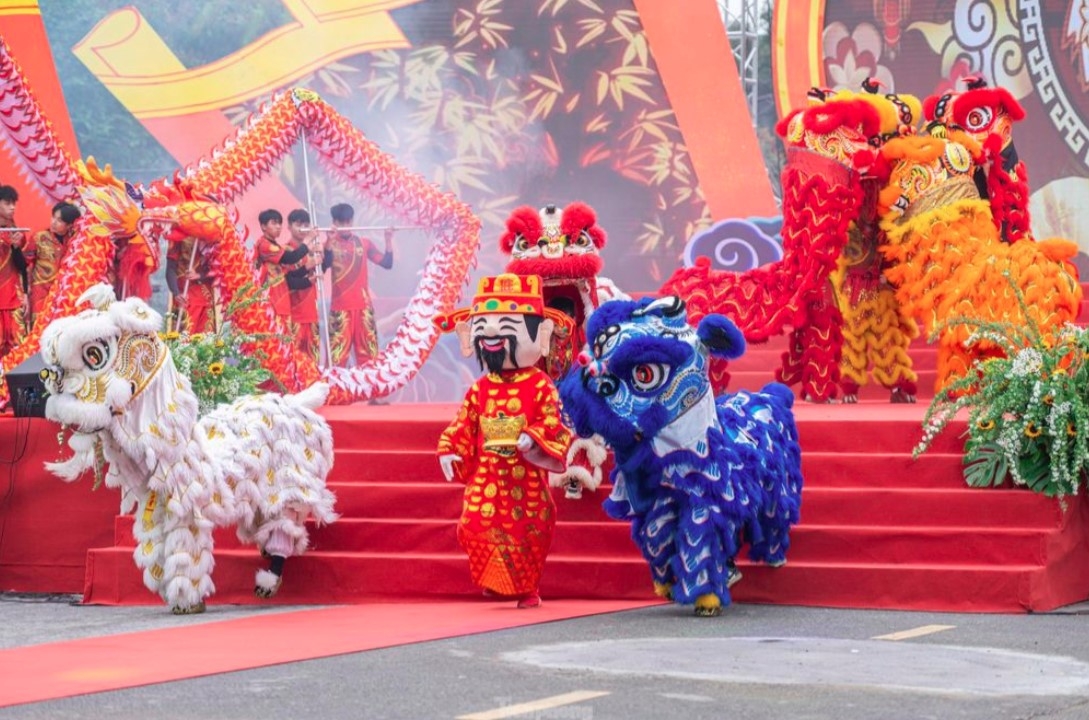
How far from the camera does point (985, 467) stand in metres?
7.61

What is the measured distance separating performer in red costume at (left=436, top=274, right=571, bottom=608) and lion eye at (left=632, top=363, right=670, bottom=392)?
1.70ft

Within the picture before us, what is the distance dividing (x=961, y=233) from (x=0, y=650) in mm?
5279

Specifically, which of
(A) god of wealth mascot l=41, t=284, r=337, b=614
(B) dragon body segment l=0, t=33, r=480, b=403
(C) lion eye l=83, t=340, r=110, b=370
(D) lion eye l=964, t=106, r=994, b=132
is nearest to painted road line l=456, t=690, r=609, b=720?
(A) god of wealth mascot l=41, t=284, r=337, b=614

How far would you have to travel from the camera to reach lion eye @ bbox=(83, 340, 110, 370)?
7.21 m

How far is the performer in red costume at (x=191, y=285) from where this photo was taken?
418 inches

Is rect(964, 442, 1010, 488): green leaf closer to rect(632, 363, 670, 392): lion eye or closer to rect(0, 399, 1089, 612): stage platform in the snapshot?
rect(0, 399, 1089, 612): stage platform

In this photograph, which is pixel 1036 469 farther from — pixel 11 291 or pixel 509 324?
pixel 11 291

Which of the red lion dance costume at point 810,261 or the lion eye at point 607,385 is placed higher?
the red lion dance costume at point 810,261

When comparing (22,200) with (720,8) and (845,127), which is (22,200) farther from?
(845,127)

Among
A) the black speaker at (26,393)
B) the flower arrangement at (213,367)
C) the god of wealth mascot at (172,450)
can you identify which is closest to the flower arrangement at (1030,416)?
the god of wealth mascot at (172,450)

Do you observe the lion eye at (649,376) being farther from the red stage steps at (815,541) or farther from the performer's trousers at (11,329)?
the performer's trousers at (11,329)

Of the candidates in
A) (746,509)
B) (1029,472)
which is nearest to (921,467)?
(1029,472)

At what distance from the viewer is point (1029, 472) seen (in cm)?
746

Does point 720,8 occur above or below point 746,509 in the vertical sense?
above
